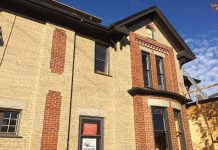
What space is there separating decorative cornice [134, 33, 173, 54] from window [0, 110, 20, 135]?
7678 millimetres

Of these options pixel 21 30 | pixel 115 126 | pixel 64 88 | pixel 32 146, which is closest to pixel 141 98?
pixel 115 126

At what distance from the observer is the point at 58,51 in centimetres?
1043

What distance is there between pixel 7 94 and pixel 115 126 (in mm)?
4833

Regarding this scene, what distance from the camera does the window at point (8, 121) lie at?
27.2 ft

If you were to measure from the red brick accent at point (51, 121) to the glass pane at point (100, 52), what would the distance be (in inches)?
135

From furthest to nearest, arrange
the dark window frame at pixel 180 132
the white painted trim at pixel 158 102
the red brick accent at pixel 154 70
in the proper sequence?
the red brick accent at pixel 154 70 < the dark window frame at pixel 180 132 < the white painted trim at pixel 158 102

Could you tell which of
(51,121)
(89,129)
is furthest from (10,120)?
(89,129)

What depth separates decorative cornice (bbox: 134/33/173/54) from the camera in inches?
528

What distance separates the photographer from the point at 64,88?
997 centimetres

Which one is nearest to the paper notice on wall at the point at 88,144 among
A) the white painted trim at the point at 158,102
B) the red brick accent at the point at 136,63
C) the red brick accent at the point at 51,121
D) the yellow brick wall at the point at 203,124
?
the red brick accent at the point at 51,121

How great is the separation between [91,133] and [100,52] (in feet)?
14.2

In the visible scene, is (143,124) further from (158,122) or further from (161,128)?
(161,128)

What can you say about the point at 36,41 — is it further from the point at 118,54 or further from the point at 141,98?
the point at 141,98

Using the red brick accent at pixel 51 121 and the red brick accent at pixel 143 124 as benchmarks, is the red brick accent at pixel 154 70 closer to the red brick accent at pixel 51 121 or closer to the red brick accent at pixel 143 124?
the red brick accent at pixel 143 124
